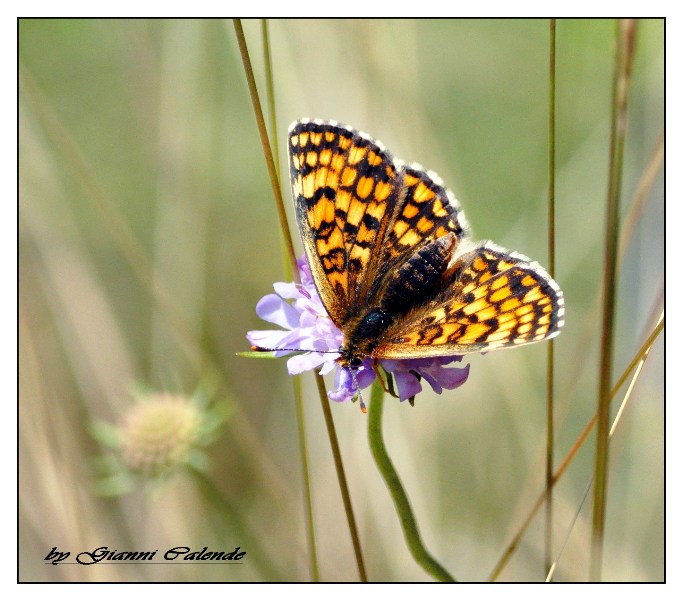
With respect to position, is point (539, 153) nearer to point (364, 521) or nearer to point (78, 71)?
point (364, 521)

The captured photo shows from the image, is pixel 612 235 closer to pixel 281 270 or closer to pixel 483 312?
pixel 483 312

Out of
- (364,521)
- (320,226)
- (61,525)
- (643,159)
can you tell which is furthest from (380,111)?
(61,525)

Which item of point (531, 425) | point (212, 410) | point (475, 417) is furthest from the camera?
point (475, 417)

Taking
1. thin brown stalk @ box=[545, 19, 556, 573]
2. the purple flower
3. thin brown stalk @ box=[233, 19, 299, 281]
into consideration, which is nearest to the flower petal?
the purple flower

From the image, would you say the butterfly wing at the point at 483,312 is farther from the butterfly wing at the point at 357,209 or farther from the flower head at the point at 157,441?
the flower head at the point at 157,441

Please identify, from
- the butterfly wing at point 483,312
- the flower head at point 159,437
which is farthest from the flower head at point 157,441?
the butterfly wing at point 483,312

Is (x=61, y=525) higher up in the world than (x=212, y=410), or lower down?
lower down

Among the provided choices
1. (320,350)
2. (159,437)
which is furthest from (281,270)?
(320,350)
